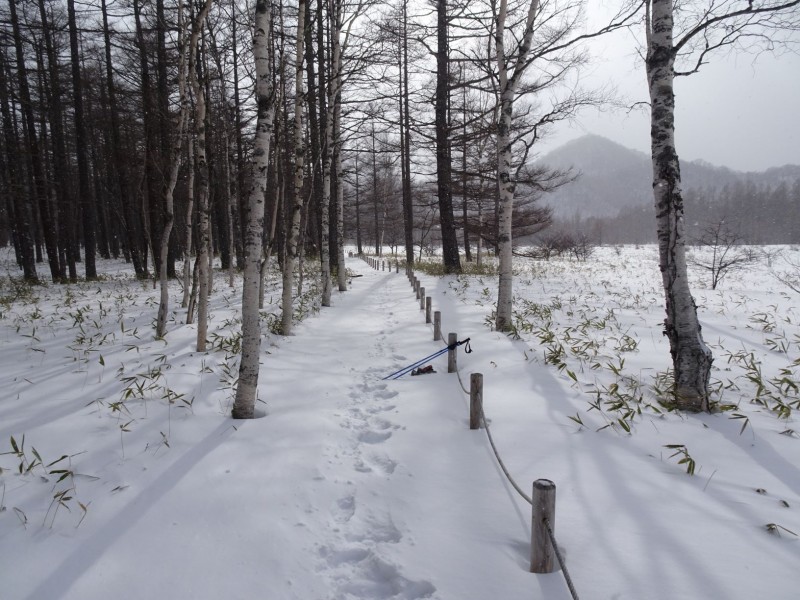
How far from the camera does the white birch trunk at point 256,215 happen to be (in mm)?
4074

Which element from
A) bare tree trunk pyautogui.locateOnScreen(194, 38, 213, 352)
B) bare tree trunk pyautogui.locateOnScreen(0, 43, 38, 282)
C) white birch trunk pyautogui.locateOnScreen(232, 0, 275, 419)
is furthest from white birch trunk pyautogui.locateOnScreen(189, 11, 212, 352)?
bare tree trunk pyautogui.locateOnScreen(0, 43, 38, 282)

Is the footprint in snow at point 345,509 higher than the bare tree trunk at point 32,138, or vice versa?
the bare tree trunk at point 32,138

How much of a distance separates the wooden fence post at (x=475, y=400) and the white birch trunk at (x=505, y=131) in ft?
11.2

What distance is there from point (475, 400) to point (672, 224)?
2909 mm

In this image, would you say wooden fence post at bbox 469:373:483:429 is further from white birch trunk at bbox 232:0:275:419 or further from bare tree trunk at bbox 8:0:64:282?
bare tree trunk at bbox 8:0:64:282

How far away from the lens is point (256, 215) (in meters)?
4.21

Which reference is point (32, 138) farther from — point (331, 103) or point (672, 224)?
point (672, 224)

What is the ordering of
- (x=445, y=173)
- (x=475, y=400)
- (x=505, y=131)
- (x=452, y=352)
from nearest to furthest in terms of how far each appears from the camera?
1. (x=475, y=400)
2. (x=452, y=352)
3. (x=505, y=131)
4. (x=445, y=173)

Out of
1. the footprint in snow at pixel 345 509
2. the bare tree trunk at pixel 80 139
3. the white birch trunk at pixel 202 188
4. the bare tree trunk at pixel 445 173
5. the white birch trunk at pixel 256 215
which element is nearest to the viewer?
the footprint in snow at pixel 345 509

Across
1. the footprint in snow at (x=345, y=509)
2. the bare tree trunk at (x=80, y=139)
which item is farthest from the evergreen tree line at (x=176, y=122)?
the footprint in snow at (x=345, y=509)

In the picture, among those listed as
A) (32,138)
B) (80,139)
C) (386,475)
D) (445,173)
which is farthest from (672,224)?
(32,138)

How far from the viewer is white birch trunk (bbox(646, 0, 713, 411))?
166 inches

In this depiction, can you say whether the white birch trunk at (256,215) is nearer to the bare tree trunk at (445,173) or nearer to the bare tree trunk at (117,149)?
the bare tree trunk at (445,173)

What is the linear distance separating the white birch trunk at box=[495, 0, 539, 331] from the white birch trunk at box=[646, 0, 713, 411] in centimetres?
269
